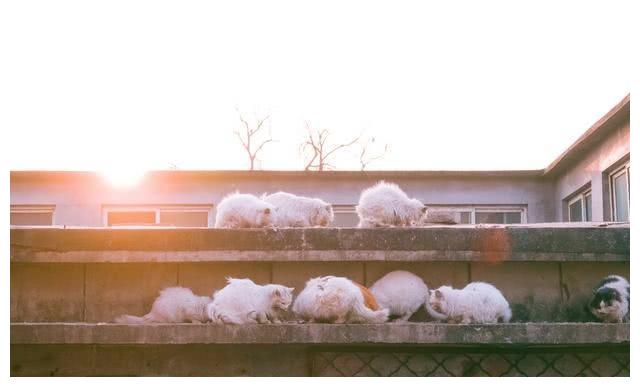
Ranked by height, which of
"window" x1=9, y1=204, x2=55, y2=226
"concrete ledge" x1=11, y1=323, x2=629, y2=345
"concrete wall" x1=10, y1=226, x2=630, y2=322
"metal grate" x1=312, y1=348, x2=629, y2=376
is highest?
"window" x1=9, y1=204, x2=55, y2=226

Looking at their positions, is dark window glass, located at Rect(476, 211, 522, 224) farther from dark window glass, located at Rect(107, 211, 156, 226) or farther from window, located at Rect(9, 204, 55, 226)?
window, located at Rect(9, 204, 55, 226)

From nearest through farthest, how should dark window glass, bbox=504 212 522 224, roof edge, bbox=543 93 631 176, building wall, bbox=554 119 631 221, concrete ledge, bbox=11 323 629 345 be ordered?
1. concrete ledge, bbox=11 323 629 345
2. roof edge, bbox=543 93 631 176
3. building wall, bbox=554 119 631 221
4. dark window glass, bbox=504 212 522 224

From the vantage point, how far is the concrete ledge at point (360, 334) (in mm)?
5109

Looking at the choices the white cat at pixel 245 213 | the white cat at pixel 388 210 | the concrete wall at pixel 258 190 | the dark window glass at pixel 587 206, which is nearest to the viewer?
the white cat at pixel 245 213

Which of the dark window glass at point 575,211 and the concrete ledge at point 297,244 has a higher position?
the dark window glass at point 575,211

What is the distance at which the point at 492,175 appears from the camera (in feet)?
52.6

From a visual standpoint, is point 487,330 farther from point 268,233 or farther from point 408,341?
point 268,233

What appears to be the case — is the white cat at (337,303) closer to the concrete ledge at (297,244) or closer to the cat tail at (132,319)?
the concrete ledge at (297,244)

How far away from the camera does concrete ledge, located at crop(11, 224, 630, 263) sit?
18.1 feet

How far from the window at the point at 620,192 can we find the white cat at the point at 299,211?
597cm

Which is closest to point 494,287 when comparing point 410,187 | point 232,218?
point 232,218

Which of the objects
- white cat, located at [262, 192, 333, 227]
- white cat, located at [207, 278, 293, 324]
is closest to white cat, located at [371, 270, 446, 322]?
white cat, located at [207, 278, 293, 324]

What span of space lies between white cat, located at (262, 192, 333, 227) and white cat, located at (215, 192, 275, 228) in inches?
15.6

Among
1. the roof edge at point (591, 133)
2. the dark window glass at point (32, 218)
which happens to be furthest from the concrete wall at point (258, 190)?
the roof edge at point (591, 133)
